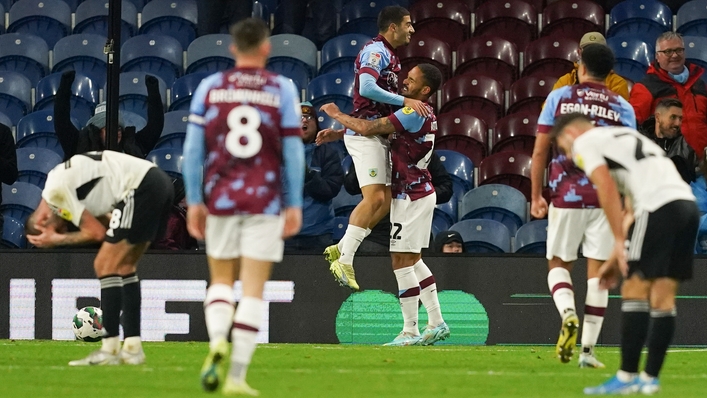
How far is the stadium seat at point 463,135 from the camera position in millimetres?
12922

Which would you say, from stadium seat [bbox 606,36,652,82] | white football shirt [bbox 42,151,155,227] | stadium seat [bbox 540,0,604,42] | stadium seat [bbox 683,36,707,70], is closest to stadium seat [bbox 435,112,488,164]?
stadium seat [bbox 606,36,652,82]

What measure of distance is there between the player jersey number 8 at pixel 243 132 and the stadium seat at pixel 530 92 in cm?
770

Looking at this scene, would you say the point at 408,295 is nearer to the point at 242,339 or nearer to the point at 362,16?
the point at 242,339

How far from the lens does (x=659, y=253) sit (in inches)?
234

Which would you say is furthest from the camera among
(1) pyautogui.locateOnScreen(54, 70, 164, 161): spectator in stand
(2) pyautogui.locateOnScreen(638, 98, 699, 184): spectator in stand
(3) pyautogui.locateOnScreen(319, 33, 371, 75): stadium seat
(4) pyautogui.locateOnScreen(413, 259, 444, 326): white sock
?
(3) pyautogui.locateOnScreen(319, 33, 371, 75): stadium seat

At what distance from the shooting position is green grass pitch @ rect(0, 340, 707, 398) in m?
6.16

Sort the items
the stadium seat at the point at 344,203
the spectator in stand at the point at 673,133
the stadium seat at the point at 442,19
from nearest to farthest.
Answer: the spectator in stand at the point at 673,133, the stadium seat at the point at 344,203, the stadium seat at the point at 442,19

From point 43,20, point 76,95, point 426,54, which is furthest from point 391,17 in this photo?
point 43,20

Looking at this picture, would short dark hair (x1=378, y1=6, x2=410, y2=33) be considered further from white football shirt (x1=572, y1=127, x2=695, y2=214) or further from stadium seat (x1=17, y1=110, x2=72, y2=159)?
stadium seat (x1=17, y1=110, x2=72, y2=159)

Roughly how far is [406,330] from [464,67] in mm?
4788

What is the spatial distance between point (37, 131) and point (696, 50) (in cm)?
748

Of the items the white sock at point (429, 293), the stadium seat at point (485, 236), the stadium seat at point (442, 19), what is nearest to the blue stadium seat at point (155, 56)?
the stadium seat at point (442, 19)

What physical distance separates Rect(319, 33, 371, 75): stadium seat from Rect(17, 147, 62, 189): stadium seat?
3.30 m

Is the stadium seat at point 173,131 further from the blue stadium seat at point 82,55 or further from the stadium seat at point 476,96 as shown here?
the stadium seat at point 476,96
